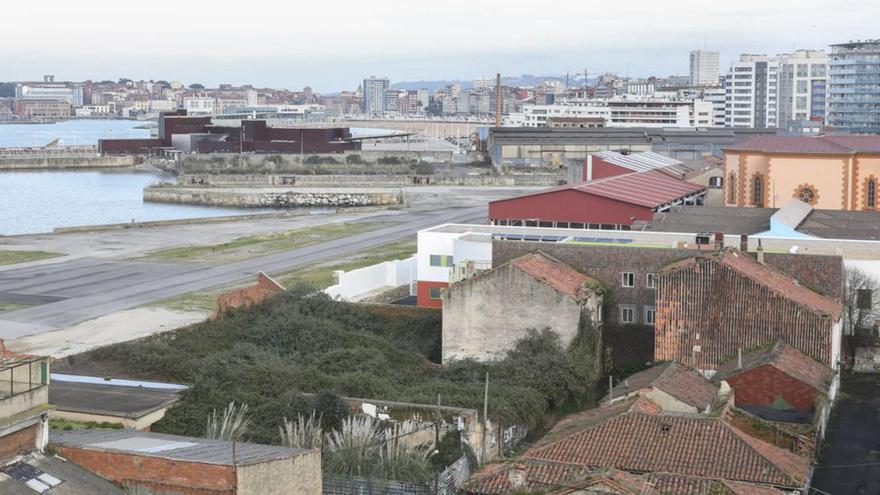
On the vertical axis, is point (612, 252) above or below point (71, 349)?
above

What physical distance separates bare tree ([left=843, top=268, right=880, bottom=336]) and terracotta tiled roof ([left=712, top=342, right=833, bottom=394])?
13.2 feet

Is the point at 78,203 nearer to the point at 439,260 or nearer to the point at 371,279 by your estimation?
the point at 371,279

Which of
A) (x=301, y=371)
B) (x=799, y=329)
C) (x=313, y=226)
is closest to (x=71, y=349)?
(x=301, y=371)

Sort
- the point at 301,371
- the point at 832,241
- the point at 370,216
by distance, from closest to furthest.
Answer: the point at 301,371 < the point at 832,241 < the point at 370,216

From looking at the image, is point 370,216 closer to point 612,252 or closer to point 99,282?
point 99,282

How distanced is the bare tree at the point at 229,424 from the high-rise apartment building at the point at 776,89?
140646 mm

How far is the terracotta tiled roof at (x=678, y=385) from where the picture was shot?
2002 cm

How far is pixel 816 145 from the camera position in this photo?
42938 mm

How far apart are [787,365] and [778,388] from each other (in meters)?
0.69

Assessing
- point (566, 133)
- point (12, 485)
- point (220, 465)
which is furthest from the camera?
point (566, 133)

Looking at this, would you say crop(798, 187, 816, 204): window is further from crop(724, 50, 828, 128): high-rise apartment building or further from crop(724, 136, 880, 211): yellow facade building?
crop(724, 50, 828, 128): high-rise apartment building

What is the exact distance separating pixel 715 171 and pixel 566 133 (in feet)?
168

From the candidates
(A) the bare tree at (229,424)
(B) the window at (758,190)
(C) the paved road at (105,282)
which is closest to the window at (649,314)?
(A) the bare tree at (229,424)

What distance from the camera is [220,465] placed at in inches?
528
